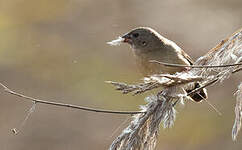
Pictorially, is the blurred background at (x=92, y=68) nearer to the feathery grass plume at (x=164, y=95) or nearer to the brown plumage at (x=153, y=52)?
the brown plumage at (x=153, y=52)

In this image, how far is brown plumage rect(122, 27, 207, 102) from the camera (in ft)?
12.8

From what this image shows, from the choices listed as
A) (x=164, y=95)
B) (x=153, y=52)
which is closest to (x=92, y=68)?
(x=153, y=52)

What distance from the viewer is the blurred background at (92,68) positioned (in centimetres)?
536

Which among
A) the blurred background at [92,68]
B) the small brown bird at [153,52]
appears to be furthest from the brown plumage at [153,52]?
the blurred background at [92,68]

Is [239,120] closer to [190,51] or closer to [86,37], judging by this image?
[190,51]

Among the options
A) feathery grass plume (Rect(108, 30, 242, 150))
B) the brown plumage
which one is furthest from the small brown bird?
feathery grass plume (Rect(108, 30, 242, 150))

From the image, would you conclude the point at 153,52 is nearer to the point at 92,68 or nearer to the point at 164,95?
the point at 92,68

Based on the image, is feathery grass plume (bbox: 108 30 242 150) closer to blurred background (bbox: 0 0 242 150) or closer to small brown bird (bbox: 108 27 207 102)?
small brown bird (bbox: 108 27 207 102)

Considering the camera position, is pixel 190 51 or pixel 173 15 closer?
pixel 190 51

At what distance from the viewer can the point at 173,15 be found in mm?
5703

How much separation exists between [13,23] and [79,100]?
117 centimetres

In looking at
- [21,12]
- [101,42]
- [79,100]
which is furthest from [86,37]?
[21,12]

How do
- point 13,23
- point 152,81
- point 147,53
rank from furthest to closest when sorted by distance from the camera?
point 13,23
point 147,53
point 152,81

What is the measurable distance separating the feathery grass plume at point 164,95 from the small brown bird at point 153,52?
4.84ft
